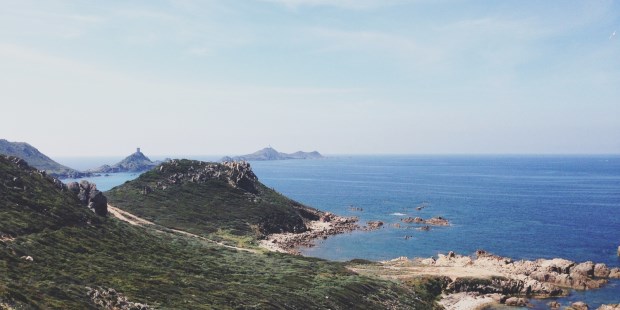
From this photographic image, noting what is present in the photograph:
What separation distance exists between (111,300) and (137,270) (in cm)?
1472

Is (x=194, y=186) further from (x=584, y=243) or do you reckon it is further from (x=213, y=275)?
(x=584, y=243)

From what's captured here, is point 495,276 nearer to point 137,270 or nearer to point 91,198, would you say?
point 137,270

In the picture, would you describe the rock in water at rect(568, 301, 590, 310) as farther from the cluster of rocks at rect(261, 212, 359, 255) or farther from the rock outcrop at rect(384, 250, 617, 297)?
the cluster of rocks at rect(261, 212, 359, 255)

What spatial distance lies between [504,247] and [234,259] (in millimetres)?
72843

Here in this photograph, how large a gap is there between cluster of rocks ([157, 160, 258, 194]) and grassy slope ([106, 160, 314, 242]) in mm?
2298

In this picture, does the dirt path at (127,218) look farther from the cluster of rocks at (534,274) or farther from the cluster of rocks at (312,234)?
Answer: the cluster of rocks at (534,274)

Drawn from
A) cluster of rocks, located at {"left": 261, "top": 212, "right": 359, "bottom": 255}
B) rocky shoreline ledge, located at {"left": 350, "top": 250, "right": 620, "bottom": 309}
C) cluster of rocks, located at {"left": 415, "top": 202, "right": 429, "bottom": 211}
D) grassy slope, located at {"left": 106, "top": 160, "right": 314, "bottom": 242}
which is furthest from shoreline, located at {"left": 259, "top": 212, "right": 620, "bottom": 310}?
cluster of rocks, located at {"left": 415, "top": 202, "right": 429, "bottom": 211}

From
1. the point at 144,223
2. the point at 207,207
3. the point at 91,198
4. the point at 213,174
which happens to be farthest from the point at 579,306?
the point at 213,174

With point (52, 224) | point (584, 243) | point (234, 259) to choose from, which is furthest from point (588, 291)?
point (52, 224)

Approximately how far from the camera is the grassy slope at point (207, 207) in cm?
11819

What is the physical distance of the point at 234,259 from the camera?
7550cm

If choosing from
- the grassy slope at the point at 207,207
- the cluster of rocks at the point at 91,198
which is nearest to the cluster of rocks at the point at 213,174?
the grassy slope at the point at 207,207

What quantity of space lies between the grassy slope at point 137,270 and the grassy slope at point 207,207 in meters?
33.6

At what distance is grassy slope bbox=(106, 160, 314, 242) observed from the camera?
388 ft
